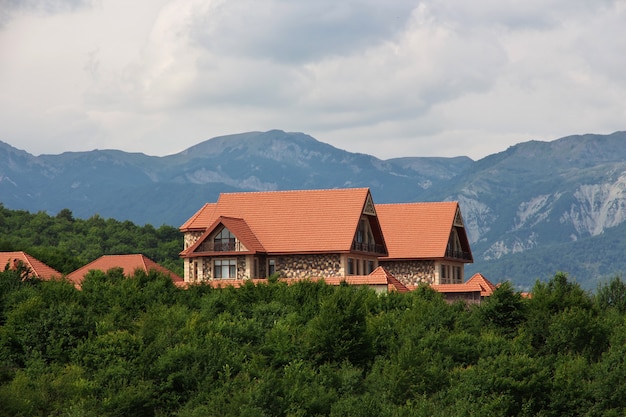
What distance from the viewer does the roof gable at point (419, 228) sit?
87.8 meters

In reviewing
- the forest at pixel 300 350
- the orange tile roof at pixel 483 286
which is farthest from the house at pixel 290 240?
A: the forest at pixel 300 350

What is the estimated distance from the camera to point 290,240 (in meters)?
82.7

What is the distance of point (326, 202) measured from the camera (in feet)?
283

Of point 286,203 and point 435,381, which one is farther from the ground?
point 286,203

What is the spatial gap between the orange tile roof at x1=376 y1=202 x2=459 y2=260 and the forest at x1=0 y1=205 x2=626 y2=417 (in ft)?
45.7

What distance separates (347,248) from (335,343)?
69.4ft

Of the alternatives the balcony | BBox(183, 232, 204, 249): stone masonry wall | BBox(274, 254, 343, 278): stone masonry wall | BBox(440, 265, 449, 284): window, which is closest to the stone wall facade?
BBox(440, 265, 449, 284): window

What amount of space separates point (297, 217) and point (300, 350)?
26.3 metres

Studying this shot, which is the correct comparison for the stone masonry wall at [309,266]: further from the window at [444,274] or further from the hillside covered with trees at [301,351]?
the window at [444,274]

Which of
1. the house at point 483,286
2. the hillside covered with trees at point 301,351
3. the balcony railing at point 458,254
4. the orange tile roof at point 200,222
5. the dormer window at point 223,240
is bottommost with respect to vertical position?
the hillside covered with trees at point 301,351

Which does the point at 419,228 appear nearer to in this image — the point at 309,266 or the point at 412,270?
the point at 412,270

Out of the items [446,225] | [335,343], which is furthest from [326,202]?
[335,343]

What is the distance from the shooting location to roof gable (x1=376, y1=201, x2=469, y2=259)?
87.8m

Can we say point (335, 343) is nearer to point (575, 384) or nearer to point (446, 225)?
point (575, 384)
